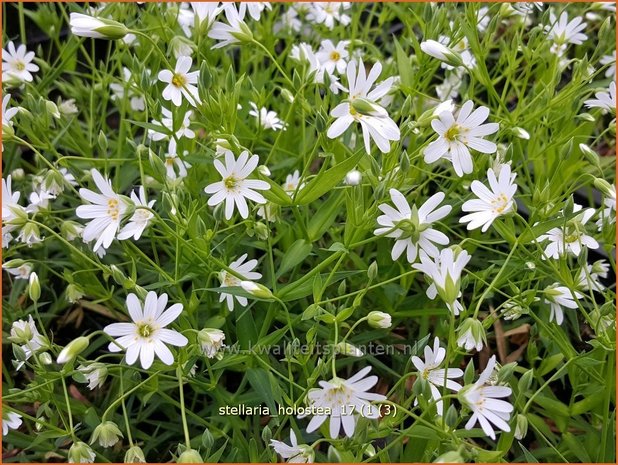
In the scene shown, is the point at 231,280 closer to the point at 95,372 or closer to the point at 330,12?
the point at 95,372

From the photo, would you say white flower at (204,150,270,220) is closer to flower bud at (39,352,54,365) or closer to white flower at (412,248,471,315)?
white flower at (412,248,471,315)

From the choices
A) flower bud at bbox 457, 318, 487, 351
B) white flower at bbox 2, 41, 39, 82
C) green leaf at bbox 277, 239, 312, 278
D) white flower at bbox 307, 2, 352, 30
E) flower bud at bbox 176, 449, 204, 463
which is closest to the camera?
flower bud at bbox 176, 449, 204, 463

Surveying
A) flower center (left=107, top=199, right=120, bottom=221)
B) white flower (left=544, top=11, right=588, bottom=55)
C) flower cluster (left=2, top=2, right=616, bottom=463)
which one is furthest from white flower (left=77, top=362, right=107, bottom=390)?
white flower (left=544, top=11, right=588, bottom=55)

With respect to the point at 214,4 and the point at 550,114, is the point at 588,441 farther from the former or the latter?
the point at 214,4

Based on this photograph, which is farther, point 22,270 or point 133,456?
point 22,270

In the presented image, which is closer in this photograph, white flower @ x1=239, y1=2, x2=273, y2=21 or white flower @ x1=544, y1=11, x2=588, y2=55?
white flower @ x1=239, y1=2, x2=273, y2=21

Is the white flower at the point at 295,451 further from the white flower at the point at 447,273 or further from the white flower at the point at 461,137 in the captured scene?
the white flower at the point at 461,137

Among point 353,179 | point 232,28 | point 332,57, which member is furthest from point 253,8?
point 353,179
